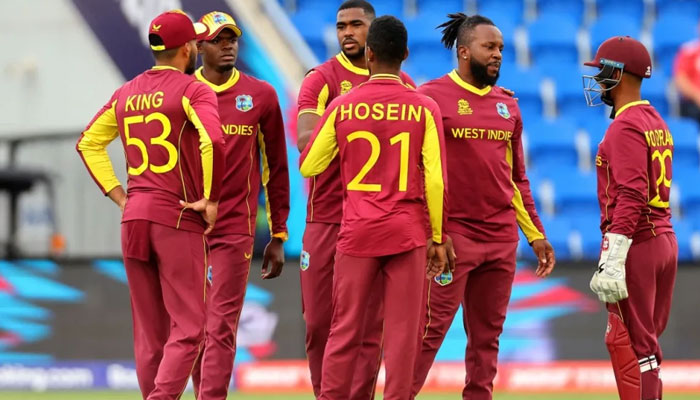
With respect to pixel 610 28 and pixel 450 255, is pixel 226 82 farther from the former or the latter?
pixel 610 28

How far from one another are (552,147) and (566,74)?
121 centimetres

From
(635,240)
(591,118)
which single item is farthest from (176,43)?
(591,118)

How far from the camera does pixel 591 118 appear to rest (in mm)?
14445

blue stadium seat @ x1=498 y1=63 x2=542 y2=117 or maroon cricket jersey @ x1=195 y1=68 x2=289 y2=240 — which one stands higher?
blue stadium seat @ x1=498 y1=63 x2=542 y2=117

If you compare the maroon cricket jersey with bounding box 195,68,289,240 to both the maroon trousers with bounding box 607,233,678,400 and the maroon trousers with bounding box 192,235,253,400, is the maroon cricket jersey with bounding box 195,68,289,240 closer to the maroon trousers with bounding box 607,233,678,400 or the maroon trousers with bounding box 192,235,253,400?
the maroon trousers with bounding box 192,235,253,400

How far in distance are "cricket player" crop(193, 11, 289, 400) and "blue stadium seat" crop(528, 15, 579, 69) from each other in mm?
7791

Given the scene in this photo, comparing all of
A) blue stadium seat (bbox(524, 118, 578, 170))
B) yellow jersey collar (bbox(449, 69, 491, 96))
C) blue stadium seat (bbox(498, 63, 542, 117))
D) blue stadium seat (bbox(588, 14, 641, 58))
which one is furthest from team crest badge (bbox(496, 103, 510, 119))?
blue stadium seat (bbox(588, 14, 641, 58))

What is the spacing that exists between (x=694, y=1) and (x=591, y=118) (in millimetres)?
2519

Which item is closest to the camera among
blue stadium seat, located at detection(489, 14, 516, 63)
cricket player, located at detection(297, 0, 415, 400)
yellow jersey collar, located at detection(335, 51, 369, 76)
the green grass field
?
cricket player, located at detection(297, 0, 415, 400)

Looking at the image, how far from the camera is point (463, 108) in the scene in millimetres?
6922

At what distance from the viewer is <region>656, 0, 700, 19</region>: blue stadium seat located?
50.3ft

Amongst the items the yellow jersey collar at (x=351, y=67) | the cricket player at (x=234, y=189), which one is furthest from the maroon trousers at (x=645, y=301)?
the cricket player at (x=234, y=189)

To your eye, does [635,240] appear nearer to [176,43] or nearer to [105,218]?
[176,43]

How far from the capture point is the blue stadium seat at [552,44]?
14766 mm
